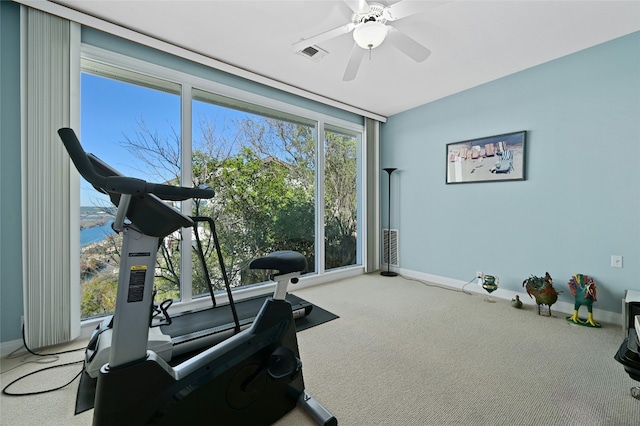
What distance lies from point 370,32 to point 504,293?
313 cm

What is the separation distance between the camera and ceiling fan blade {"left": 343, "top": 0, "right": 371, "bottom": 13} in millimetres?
1943

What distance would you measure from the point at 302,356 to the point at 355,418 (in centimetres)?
65

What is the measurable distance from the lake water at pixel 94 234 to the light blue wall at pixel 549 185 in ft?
12.2

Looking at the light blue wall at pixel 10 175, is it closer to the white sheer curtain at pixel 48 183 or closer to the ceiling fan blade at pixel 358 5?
the white sheer curtain at pixel 48 183

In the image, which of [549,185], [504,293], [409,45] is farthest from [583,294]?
[409,45]

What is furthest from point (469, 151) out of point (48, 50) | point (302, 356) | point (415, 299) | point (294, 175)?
point (48, 50)

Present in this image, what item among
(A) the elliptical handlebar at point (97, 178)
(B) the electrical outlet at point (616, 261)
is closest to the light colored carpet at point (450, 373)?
(B) the electrical outlet at point (616, 261)

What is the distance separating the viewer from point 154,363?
3.49 ft

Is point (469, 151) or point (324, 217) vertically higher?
point (469, 151)

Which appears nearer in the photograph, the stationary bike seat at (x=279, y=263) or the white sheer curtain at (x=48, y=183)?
the stationary bike seat at (x=279, y=263)

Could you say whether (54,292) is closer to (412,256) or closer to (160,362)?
(160,362)

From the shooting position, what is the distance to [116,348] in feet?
3.31

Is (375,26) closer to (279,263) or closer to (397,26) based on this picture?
(397,26)

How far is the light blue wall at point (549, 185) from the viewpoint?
2.54 metres
